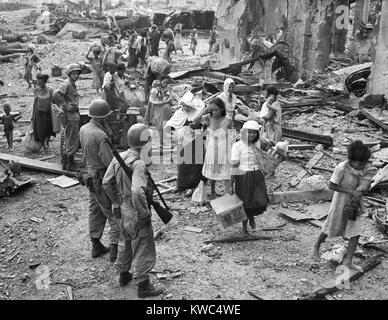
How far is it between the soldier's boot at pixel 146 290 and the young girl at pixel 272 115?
4.09 meters

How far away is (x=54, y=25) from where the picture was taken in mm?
31188

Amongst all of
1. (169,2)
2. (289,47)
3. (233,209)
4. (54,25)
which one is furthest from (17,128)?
(169,2)

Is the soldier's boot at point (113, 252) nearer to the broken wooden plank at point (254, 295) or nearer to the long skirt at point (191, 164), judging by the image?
the broken wooden plank at point (254, 295)

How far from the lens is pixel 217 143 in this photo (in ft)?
22.6

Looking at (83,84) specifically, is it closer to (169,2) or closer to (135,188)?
(135,188)

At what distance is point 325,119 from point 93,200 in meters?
7.97

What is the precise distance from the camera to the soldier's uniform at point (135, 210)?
4.44m

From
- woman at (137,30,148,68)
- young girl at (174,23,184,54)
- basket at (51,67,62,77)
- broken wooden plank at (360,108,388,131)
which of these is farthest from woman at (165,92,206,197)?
young girl at (174,23,184,54)

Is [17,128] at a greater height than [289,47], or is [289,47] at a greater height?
[289,47]

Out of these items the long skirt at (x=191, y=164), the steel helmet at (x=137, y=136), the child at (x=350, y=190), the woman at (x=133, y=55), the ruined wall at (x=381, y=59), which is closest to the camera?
the steel helmet at (x=137, y=136)

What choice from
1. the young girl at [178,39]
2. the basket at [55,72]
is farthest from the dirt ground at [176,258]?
the young girl at [178,39]

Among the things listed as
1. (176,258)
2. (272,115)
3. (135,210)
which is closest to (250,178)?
(176,258)

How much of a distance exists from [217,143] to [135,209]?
2.62m

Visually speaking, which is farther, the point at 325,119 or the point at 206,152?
the point at 325,119
